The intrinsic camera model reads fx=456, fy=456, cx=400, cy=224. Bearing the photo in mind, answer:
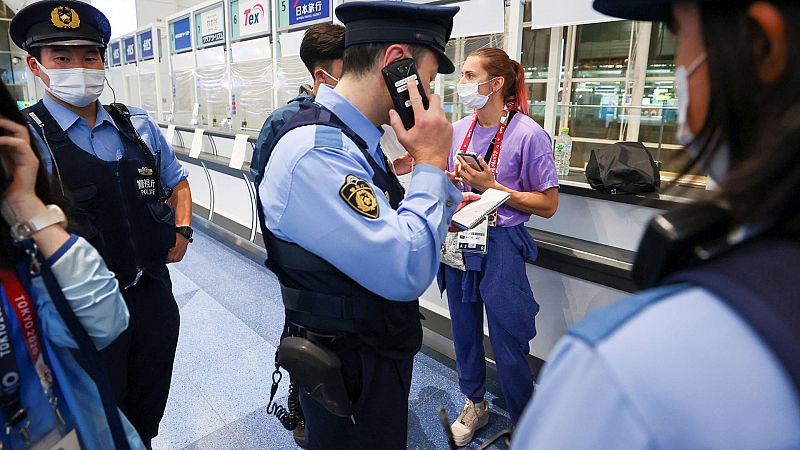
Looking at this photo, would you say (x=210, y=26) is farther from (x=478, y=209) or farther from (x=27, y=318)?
(x=27, y=318)

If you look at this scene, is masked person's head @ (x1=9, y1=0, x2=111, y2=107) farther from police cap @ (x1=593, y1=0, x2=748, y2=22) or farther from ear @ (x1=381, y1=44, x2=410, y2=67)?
police cap @ (x1=593, y1=0, x2=748, y2=22)

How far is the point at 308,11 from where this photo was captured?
3781mm

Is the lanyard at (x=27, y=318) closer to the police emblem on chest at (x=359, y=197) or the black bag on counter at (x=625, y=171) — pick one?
the police emblem on chest at (x=359, y=197)

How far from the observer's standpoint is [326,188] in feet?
3.22

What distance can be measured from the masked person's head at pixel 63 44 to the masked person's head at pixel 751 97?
2.03 meters

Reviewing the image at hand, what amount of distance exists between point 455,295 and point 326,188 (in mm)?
1401

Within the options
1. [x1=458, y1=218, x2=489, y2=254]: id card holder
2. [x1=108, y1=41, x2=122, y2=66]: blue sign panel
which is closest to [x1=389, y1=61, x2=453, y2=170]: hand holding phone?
[x1=458, y1=218, x2=489, y2=254]: id card holder

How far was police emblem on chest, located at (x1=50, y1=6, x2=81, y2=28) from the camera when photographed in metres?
1.70

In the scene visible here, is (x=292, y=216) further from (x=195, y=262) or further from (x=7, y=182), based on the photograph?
(x=195, y=262)

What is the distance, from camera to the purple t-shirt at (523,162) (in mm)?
1979

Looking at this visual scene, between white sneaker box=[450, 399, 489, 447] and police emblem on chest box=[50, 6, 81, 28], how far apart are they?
237 centimetres

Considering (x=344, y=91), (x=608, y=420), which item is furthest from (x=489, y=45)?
(x=608, y=420)

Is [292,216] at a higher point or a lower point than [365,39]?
lower

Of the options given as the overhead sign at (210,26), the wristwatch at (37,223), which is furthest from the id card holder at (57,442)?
the overhead sign at (210,26)
